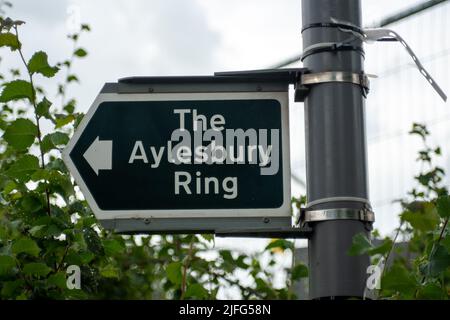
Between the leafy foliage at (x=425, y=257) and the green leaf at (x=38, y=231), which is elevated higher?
the green leaf at (x=38, y=231)

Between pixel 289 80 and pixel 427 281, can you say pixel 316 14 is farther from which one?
pixel 427 281

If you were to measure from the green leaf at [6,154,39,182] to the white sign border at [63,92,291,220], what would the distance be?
39cm

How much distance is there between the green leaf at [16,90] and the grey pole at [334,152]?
97 cm

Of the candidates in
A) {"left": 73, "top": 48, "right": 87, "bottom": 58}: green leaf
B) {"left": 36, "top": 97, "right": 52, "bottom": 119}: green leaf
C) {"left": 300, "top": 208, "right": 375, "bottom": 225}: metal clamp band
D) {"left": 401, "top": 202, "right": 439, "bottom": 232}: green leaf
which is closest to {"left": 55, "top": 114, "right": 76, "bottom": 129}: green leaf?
{"left": 36, "top": 97, "right": 52, "bottom": 119}: green leaf

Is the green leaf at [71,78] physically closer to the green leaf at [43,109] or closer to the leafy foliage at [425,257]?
the green leaf at [43,109]

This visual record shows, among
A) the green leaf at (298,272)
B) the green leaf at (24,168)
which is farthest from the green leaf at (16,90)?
the green leaf at (298,272)

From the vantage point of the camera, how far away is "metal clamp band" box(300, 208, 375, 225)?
9.16 feet

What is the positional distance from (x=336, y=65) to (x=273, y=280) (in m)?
2.83

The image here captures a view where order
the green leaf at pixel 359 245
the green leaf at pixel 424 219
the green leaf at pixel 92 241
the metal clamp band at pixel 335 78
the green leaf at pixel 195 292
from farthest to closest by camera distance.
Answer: the green leaf at pixel 195 292
the green leaf at pixel 92 241
the metal clamp band at pixel 335 78
the green leaf at pixel 359 245
the green leaf at pixel 424 219

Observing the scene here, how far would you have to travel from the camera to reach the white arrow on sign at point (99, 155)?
119 inches

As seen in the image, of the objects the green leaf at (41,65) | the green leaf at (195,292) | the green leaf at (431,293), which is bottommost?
the green leaf at (431,293)

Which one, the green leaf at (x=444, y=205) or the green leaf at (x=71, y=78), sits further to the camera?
the green leaf at (x=71, y=78)

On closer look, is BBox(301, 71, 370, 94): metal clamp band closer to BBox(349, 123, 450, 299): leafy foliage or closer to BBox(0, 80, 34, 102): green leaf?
BBox(349, 123, 450, 299): leafy foliage
